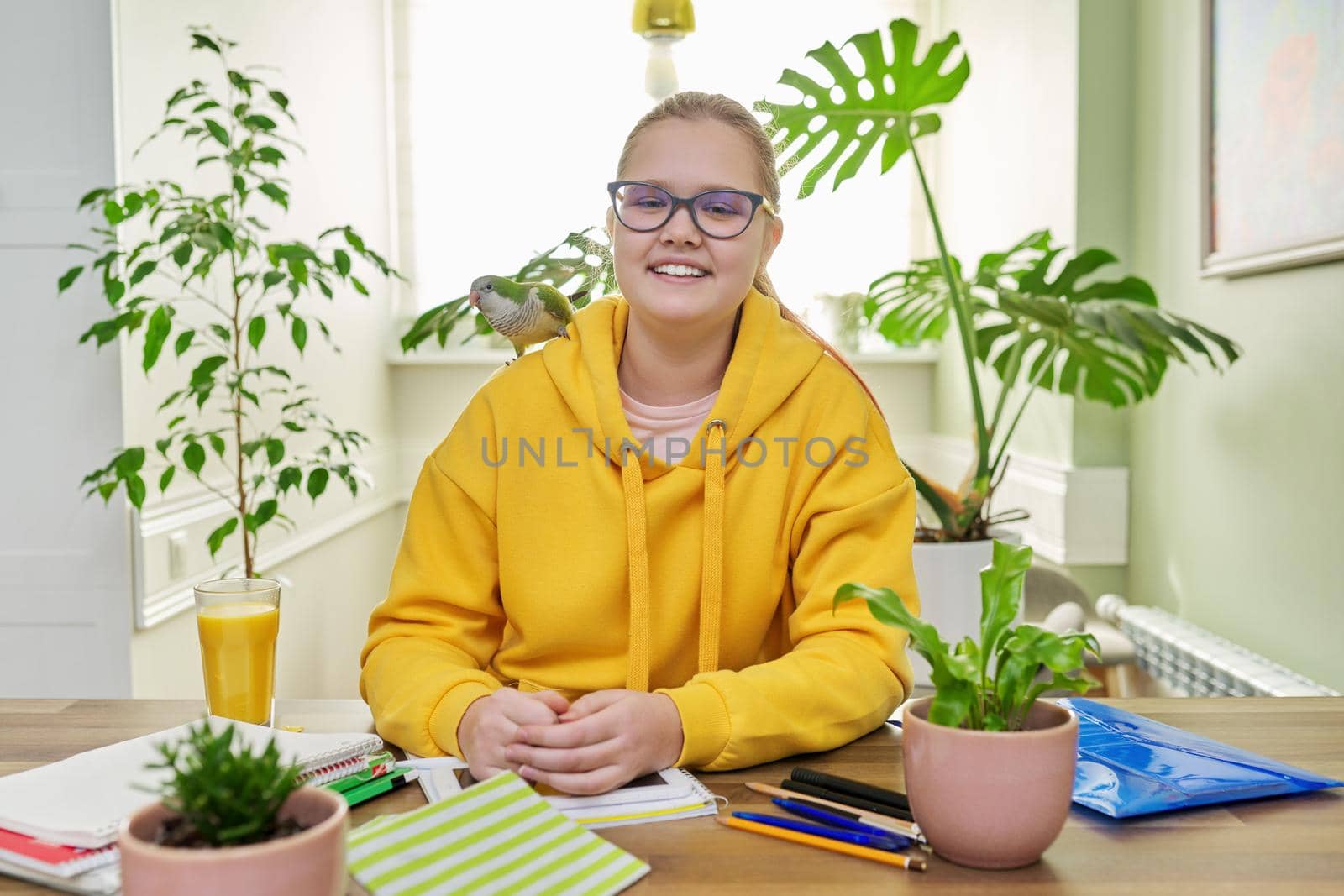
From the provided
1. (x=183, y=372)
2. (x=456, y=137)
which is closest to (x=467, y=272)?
(x=456, y=137)

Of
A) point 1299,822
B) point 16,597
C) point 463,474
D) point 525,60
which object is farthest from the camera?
point 525,60

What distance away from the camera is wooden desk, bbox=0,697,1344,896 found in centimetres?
70

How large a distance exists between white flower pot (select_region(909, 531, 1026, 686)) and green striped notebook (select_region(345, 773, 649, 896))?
4.12 ft

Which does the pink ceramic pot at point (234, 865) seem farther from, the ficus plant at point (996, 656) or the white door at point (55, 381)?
the white door at point (55, 381)

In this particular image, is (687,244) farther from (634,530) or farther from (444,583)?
(444,583)

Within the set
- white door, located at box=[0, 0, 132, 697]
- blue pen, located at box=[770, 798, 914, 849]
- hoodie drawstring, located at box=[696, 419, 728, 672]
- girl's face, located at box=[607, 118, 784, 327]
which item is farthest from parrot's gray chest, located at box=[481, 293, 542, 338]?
white door, located at box=[0, 0, 132, 697]

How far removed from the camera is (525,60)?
4.34 m

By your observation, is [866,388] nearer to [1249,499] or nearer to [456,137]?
[1249,499]

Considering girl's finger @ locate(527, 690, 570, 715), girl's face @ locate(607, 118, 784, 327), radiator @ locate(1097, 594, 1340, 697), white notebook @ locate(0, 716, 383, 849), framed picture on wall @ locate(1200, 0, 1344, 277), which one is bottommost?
radiator @ locate(1097, 594, 1340, 697)

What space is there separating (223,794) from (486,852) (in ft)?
0.67

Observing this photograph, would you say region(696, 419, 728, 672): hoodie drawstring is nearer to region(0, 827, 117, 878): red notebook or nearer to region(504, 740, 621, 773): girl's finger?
region(504, 740, 621, 773): girl's finger

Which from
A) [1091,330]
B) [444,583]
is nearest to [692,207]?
[444,583]

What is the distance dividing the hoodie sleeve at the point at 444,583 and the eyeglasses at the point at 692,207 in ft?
0.85

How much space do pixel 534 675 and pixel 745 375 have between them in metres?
0.37
